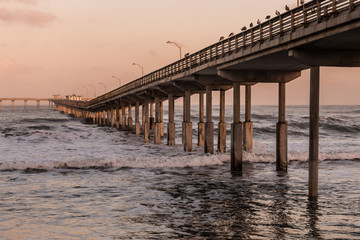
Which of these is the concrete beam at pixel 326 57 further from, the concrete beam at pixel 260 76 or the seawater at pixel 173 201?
the concrete beam at pixel 260 76

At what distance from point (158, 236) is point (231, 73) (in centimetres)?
1757

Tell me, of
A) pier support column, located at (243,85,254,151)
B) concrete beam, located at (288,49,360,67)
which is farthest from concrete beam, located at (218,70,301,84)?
pier support column, located at (243,85,254,151)

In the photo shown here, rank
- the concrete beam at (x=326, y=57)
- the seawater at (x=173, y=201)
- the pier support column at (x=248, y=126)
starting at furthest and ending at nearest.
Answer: the pier support column at (x=248, y=126)
the concrete beam at (x=326, y=57)
the seawater at (x=173, y=201)

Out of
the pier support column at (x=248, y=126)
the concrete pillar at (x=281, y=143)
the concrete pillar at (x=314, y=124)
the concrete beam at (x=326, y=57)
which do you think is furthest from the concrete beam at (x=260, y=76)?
the pier support column at (x=248, y=126)

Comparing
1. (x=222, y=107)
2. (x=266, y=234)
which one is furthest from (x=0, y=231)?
(x=222, y=107)

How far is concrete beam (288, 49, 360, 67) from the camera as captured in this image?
19672 mm

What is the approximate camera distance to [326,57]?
A: 64.7 ft

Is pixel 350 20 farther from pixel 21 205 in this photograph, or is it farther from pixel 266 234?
pixel 21 205

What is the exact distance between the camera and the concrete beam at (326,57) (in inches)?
774

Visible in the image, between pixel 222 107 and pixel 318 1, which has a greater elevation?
pixel 318 1

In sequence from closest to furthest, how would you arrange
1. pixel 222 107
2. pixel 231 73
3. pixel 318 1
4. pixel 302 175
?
pixel 318 1
pixel 302 175
pixel 231 73
pixel 222 107

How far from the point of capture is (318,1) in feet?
58.8

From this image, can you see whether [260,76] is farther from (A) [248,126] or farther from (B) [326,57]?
(A) [248,126]

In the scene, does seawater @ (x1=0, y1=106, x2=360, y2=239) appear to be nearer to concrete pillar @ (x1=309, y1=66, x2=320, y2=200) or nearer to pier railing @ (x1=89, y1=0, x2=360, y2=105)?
concrete pillar @ (x1=309, y1=66, x2=320, y2=200)
